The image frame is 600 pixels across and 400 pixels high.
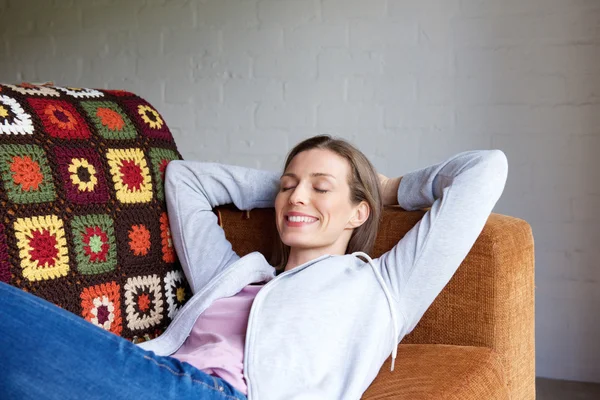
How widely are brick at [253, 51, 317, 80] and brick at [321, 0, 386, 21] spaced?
0.17 metres

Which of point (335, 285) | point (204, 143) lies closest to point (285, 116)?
point (204, 143)

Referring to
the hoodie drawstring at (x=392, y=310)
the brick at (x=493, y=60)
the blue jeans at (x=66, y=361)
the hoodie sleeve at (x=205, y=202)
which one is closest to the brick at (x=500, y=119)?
the brick at (x=493, y=60)

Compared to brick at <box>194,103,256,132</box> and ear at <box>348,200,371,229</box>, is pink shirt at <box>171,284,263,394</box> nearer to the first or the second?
ear at <box>348,200,371,229</box>

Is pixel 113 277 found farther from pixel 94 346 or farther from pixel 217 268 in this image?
pixel 94 346

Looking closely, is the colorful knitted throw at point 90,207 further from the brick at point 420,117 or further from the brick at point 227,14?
the brick at point 227,14

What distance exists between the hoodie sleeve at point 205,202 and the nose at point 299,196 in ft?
0.70

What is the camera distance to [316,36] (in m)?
2.66

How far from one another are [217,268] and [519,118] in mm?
1354

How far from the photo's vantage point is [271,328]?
124 cm

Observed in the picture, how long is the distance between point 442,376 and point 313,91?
65.5 inches

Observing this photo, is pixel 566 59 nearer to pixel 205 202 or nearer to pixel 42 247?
pixel 205 202

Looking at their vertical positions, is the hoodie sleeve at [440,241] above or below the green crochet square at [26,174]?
below

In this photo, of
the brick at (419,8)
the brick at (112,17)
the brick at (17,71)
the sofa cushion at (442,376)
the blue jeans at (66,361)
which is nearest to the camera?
the blue jeans at (66,361)

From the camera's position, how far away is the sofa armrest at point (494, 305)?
4.48ft
